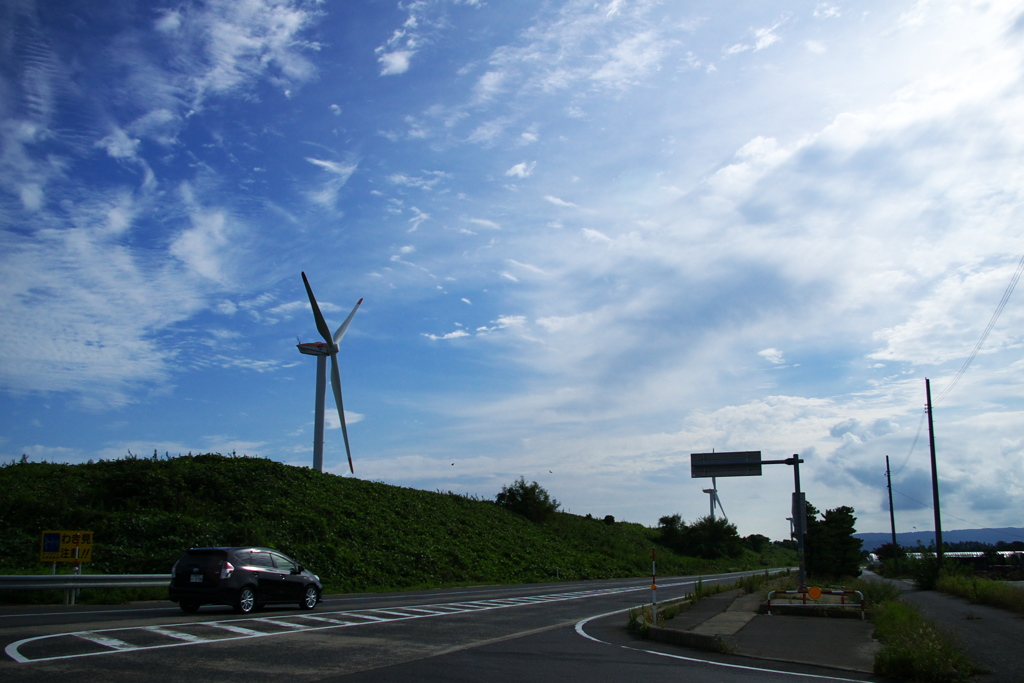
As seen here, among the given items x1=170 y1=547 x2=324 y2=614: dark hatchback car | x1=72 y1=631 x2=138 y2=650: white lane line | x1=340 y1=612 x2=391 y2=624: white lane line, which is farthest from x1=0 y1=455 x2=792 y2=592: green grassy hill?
x1=72 y1=631 x2=138 y2=650: white lane line

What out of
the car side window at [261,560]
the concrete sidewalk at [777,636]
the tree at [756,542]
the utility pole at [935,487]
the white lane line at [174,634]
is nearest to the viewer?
the white lane line at [174,634]

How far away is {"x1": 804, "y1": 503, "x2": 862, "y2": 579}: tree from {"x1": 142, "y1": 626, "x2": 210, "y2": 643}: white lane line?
35.8m

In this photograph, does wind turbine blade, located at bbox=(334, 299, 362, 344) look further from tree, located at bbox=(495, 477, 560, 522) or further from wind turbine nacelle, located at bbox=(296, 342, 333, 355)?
tree, located at bbox=(495, 477, 560, 522)

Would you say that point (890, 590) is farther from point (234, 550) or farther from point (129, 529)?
point (129, 529)

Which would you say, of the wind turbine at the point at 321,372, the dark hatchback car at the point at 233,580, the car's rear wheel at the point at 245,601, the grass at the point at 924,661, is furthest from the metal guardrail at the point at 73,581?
the wind turbine at the point at 321,372

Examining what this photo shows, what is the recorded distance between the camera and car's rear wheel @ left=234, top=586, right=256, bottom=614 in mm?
15812

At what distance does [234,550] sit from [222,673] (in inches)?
335

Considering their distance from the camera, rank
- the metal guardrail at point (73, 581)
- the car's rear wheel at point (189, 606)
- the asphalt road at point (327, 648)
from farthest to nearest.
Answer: the metal guardrail at point (73, 581) < the car's rear wheel at point (189, 606) < the asphalt road at point (327, 648)

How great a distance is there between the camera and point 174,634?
451 inches

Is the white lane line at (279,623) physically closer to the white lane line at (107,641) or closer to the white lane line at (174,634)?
the white lane line at (174,634)

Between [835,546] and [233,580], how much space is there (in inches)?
1374

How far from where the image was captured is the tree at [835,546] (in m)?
40.5

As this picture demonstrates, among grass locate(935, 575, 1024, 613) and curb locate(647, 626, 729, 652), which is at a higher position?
curb locate(647, 626, 729, 652)

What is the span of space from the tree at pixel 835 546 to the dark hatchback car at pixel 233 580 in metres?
31.9
